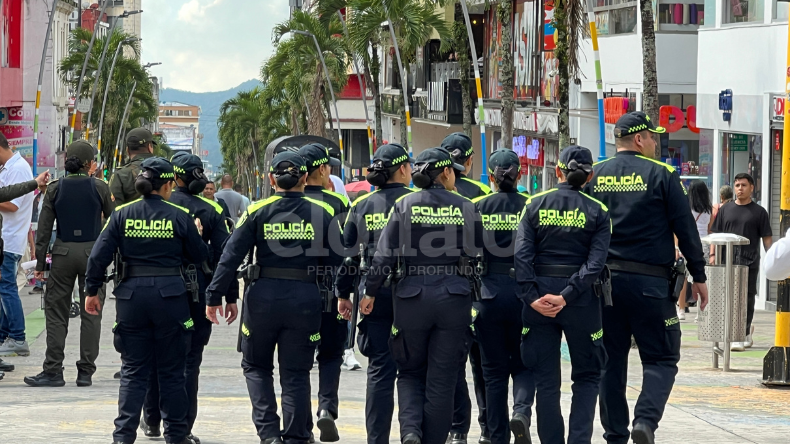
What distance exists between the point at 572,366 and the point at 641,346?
647mm

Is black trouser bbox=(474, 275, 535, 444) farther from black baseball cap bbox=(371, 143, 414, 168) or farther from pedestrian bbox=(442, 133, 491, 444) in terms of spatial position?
black baseball cap bbox=(371, 143, 414, 168)

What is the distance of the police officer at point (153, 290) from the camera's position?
7.97m

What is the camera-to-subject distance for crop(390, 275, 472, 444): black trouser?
24.9 ft

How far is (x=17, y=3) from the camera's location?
41.8 meters

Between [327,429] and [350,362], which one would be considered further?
[350,362]

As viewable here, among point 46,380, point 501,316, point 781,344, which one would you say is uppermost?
point 501,316

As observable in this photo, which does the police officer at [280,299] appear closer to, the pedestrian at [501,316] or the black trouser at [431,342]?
the black trouser at [431,342]

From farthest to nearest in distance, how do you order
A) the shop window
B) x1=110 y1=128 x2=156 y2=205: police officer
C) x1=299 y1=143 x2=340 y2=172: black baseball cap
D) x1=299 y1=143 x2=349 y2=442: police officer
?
the shop window, x1=110 y1=128 x2=156 y2=205: police officer, x1=299 y1=143 x2=340 y2=172: black baseball cap, x1=299 y1=143 x2=349 y2=442: police officer

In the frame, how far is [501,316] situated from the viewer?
8.27 metres

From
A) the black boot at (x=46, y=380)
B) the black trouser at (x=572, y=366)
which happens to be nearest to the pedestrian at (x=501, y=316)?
the black trouser at (x=572, y=366)

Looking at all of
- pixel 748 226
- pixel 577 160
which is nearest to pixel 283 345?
pixel 577 160

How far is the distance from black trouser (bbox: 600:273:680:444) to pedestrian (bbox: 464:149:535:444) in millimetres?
548

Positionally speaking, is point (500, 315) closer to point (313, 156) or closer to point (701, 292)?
point (701, 292)

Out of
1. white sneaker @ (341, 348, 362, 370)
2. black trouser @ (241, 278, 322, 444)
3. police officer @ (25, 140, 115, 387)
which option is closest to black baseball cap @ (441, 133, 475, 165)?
black trouser @ (241, 278, 322, 444)
